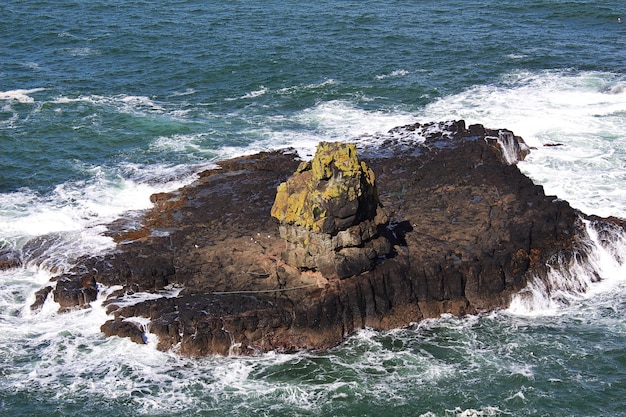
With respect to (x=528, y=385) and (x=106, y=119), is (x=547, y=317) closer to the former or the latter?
(x=528, y=385)

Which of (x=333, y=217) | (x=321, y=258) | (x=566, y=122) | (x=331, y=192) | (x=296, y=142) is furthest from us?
(x=566, y=122)

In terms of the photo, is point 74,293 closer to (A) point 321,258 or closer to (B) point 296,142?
(A) point 321,258

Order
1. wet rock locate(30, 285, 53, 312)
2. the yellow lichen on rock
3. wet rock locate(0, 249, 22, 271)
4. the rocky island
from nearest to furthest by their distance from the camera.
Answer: the rocky island
the yellow lichen on rock
wet rock locate(30, 285, 53, 312)
wet rock locate(0, 249, 22, 271)

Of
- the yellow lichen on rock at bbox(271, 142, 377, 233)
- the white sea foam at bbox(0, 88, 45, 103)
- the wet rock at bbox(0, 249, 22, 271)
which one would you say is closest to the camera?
the yellow lichen on rock at bbox(271, 142, 377, 233)

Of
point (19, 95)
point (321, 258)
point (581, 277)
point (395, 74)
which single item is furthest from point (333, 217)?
point (19, 95)

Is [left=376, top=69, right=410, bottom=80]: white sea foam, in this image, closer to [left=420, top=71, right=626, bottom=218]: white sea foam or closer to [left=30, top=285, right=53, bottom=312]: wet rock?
[left=420, top=71, right=626, bottom=218]: white sea foam

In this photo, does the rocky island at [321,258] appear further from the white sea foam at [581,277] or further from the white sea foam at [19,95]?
the white sea foam at [19,95]

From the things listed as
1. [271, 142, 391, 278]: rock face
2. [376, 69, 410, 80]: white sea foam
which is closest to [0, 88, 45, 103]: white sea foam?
[376, 69, 410, 80]: white sea foam
